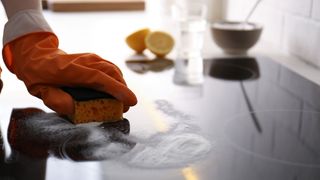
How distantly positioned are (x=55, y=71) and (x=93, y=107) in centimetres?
8

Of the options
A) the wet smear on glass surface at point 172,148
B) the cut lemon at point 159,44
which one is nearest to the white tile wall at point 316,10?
the cut lemon at point 159,44

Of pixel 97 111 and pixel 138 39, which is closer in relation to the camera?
pixel 97 111

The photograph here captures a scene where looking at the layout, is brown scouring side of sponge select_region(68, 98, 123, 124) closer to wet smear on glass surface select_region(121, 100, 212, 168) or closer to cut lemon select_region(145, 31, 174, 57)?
wet smear on glass surface select_region(121, 100, 212, 168)

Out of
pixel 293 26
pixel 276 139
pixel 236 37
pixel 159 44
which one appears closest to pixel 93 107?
pixel 276 139

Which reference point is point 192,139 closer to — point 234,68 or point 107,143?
point 107,143

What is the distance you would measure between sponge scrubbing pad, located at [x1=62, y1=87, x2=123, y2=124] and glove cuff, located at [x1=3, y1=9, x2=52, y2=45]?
0.14 meters

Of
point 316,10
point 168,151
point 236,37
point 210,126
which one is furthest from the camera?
point 236,37

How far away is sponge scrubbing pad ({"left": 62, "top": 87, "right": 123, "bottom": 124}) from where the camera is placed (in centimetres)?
67

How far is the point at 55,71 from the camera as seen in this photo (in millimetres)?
702

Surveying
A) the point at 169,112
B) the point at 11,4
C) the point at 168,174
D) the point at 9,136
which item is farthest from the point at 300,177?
the point at 11,4

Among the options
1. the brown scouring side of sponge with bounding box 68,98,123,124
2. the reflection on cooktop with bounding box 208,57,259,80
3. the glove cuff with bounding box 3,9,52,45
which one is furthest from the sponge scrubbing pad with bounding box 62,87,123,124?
the reflection on cooktop with bounding box 208,57,259,80

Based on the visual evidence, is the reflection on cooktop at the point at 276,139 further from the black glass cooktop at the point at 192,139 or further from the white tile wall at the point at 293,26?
the white tile wall at the point at 293,26

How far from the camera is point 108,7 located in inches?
71.8

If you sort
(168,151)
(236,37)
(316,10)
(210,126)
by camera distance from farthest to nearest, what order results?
(236,37)
(316,10)
(210,126)
(168,151)
